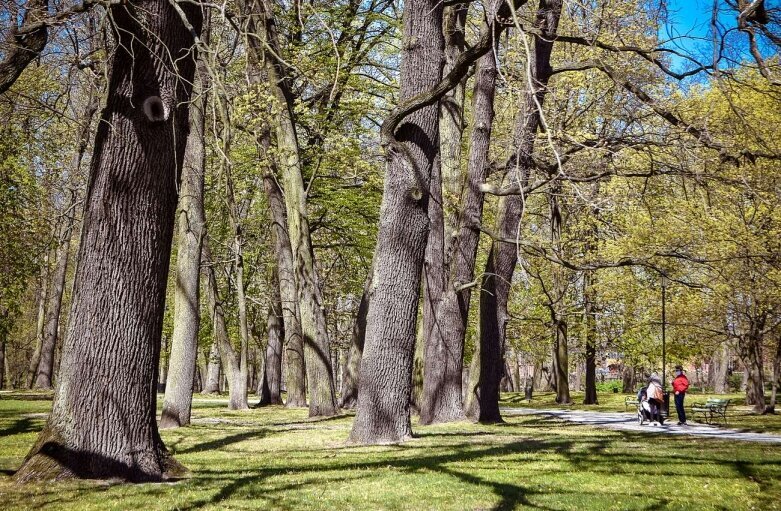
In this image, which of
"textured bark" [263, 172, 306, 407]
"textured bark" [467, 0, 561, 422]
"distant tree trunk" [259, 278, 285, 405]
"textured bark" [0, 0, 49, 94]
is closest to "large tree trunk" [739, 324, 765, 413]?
"textured bark" [467, 0, 561, 422]

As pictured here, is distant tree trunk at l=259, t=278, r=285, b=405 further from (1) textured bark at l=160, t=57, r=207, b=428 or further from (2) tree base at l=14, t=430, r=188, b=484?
(2) tree base at l=14, t=430, r=188, b=484

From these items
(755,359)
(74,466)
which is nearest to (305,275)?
(74,466)

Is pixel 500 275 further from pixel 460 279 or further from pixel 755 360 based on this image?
pixel 755 360

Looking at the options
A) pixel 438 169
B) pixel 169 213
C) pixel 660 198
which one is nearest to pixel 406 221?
pixel 169 213

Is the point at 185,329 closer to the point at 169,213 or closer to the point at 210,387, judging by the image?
the point at 169,213

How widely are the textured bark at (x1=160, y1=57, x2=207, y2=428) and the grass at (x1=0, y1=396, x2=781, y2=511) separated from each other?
1.65 metres

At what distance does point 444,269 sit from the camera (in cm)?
1669

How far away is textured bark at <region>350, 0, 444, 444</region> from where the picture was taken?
11203 mm

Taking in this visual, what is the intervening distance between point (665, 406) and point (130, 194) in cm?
1768

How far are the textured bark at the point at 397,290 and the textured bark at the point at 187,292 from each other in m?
4.88

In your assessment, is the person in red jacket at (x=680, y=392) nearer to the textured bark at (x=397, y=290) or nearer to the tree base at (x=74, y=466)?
the textured bark at (x=397, y=290)

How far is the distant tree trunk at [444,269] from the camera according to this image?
15.7 m

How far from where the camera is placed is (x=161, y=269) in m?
8.34

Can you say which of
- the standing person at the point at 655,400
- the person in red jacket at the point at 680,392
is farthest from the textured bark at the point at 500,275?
the person in red jacket at the point at 680,392
